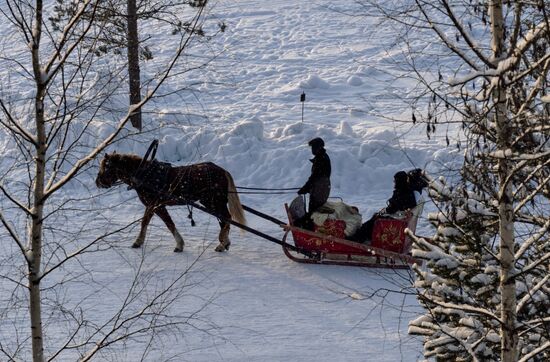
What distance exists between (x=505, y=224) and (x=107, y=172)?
7995mm

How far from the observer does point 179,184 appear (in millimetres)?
13477

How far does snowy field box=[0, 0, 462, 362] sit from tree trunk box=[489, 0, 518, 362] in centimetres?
64

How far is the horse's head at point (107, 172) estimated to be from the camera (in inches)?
519

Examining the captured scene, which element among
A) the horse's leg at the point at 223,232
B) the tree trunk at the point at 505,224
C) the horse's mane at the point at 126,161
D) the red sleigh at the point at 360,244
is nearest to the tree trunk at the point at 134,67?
the horse's mane at the point at 126,161

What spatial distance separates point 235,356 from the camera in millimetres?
10305

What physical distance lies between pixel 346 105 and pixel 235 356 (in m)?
12.9

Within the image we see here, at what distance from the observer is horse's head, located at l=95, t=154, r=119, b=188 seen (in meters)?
13.2

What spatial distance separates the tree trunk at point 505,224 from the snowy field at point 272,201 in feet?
2.09

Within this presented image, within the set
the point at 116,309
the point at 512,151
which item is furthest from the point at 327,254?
the point at 512,151

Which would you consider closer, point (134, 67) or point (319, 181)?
point (134, 67)

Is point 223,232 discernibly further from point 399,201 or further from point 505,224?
point 505,224

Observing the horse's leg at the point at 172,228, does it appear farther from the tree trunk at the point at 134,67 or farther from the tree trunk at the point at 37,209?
the tree trunk at the point at 37,209

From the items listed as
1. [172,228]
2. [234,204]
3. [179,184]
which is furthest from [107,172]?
[234,204]

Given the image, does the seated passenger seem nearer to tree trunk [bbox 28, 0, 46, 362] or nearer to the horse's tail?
the horse's tail
